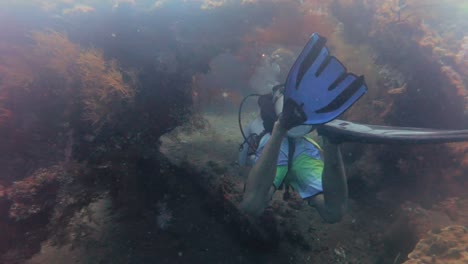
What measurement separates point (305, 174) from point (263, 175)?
0.77m

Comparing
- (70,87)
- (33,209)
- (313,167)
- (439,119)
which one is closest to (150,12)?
(70,87)

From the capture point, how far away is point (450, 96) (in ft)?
18.5

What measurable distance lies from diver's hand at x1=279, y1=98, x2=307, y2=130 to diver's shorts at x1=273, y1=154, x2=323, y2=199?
869mm

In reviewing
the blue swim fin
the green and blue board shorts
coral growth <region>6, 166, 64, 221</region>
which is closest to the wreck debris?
the green and blue board shorts

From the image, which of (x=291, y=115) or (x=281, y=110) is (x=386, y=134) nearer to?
(x=291, y=115)

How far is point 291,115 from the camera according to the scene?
304 centimetres

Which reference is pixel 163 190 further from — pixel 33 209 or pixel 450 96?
pixel 450 96

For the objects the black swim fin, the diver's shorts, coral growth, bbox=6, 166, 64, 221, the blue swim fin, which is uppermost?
the blue swim fin

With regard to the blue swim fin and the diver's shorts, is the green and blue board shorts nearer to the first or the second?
the diver's shorts

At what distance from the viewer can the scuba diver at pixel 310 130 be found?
2.74m

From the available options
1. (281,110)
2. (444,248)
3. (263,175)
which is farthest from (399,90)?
(263,175)

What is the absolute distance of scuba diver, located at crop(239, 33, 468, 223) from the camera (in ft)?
8.98

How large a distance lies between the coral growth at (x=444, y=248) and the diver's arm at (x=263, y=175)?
209cm

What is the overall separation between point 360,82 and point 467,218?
143 inches
